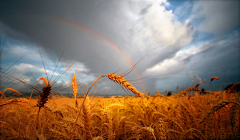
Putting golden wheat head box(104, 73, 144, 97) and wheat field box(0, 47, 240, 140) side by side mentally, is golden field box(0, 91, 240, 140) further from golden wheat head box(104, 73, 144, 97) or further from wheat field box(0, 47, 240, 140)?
golden wheat head box(104, 73, 144, 97)

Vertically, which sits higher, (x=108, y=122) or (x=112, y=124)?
(x=108, y=122)

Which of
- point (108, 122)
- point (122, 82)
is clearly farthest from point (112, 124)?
point (122, 82)

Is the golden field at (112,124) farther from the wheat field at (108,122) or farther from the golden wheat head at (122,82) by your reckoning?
the golden wheat head at (122,82)

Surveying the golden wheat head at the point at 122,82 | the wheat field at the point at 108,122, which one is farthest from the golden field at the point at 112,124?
the golden wheat head at the point at 122,82

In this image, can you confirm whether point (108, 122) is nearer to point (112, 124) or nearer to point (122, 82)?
point (112, 124)

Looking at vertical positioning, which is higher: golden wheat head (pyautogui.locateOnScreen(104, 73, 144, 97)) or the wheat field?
golden wheat head (pyautogui.locateOnScreen(104, 73, 144, 97))

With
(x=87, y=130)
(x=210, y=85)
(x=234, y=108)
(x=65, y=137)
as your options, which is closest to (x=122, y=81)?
(x=87, y=130)

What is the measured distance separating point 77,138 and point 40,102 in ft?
2.92

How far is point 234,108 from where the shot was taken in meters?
1.74

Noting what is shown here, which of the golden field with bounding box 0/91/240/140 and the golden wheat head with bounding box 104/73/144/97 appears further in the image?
the golden wheat head with bounding box 104/73/144/97

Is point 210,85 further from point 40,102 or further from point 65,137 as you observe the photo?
point 40,102

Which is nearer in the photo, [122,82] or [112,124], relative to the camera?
[122,82]

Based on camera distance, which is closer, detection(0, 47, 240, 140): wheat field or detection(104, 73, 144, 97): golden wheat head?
detection(0, 47, 240, 140): wheat field

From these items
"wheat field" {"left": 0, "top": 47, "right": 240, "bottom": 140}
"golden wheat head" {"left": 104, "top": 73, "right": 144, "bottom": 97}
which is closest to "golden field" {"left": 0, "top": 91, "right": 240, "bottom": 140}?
"wheat field" {"left": 0, "top": 47, "right": 240, "bottom": 140}
